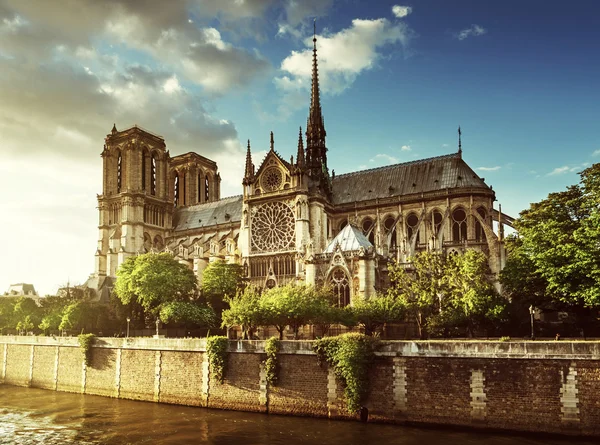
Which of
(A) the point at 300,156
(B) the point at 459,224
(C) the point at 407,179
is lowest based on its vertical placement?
(B) the point at 459,224

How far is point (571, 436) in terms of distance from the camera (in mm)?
25828

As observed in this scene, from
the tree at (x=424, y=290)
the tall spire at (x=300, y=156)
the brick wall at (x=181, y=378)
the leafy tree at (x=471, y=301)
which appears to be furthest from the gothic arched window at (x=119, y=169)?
the leafy tree at (x=471, y=301)

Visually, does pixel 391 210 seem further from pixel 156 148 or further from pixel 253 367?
pixel 156 148

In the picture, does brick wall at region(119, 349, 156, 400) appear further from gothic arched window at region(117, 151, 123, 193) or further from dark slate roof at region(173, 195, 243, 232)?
gothic arched window at region(117, 151, 123, 193)

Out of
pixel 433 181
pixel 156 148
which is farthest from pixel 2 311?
pixel 433 181

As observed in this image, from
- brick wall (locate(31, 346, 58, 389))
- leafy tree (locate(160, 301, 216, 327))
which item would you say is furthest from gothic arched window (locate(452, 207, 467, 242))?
brick wall (locate(31, 346, 58, 389))

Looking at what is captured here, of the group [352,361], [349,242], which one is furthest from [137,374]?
[349,242]

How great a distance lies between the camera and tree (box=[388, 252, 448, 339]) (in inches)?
1668

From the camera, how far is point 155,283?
54719mm

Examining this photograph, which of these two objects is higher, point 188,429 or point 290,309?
point 290,309

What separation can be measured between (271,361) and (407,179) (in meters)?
39.6

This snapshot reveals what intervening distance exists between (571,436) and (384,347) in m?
9.57

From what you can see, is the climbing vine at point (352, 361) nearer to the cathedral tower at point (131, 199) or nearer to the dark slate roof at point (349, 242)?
the dark slate roof at point (349, 242)

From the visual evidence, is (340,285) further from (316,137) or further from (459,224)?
(316,137)
